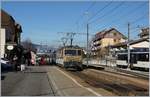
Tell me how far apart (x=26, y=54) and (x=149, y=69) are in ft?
112

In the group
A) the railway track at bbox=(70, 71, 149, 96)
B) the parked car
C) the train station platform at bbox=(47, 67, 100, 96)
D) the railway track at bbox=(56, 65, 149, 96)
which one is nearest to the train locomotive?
the parked car

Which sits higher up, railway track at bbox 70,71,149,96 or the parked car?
the parked car

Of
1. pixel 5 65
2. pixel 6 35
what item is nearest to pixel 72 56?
pixel 5 65

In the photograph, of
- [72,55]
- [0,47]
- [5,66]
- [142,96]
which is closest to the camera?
[142,96]

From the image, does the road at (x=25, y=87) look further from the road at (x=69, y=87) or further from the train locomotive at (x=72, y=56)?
the train locomotive at (x=72, y=56)

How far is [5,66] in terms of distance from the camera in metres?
51.8

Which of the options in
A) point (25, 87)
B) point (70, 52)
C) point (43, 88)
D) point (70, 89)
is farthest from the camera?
point (70, 52)

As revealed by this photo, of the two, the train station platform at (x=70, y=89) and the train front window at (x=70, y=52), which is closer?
the train station platform at (x=70, y=89)

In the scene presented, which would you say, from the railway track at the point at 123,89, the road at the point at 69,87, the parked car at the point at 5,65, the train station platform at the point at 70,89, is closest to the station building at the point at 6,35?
the parked car at the point at 5,65

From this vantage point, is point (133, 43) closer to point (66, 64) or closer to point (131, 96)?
point (66, 64)

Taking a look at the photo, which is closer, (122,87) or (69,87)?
(69,87)

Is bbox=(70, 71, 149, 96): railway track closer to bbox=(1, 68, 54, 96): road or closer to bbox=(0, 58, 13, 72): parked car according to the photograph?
bbox=(1, 68, 54, 96): road

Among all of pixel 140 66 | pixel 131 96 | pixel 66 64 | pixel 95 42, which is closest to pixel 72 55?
pixel 66 64

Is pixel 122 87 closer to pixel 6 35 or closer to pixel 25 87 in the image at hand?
pixel 25 87
